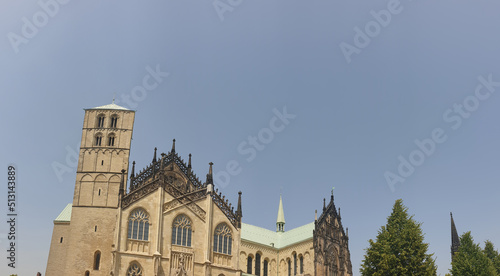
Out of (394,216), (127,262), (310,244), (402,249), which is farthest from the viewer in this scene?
(310,244)

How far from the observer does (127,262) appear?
4866cm

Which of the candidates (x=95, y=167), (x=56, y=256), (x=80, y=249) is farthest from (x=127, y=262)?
(x=95, y=167)

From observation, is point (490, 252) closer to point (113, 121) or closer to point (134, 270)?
point (134, 270)

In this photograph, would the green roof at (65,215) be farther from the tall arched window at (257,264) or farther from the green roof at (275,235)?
the tall arched window at (257,264)

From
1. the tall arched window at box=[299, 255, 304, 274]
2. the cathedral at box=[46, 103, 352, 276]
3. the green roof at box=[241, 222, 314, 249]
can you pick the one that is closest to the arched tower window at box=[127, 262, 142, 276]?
the cathedral at box=[46, 103, 352, 276]

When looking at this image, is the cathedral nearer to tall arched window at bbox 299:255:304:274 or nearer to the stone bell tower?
the stone bell tower

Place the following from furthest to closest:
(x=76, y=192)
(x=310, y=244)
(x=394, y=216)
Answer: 1. (x=310, y=244)
2. (x=76, y=192)
3. (x=394, y=216)

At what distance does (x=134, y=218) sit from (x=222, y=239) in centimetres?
1098

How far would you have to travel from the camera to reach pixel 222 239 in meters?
55.4

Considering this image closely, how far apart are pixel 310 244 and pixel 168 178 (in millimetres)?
24846

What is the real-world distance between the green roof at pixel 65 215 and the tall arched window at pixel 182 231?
13544 mm

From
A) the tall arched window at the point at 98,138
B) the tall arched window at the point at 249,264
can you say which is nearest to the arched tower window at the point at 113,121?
the tall arched window at the point at 98,138

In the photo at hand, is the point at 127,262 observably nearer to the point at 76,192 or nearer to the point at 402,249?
the point at 76,192

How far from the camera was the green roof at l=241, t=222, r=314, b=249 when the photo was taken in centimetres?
7200
